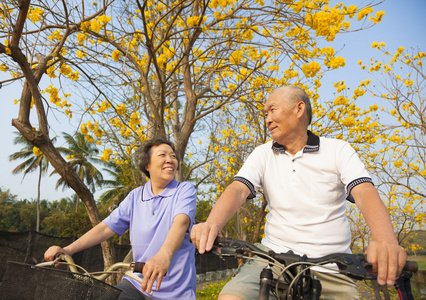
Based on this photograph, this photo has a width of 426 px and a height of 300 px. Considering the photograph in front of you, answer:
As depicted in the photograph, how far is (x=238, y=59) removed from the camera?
5.54 m

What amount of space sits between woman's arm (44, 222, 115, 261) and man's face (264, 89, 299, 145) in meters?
1.47

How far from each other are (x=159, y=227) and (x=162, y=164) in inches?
23.2

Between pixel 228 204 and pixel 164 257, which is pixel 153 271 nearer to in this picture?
pixel 164 257

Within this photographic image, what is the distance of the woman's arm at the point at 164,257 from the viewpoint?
1.73m

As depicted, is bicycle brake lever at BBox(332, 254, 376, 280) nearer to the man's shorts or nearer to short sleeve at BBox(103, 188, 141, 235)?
the man's shorts

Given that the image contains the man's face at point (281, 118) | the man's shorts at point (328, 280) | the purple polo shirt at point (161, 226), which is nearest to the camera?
the man's shorts at point (328, 280)

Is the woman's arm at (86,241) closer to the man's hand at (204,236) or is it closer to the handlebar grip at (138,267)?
the handlebar grip at (138,267)

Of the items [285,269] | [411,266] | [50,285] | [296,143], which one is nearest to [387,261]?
[411,266]

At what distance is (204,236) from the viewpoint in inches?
57.4

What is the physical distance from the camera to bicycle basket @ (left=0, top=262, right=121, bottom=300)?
5.46 ft

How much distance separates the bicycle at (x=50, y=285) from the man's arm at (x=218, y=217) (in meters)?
0.54

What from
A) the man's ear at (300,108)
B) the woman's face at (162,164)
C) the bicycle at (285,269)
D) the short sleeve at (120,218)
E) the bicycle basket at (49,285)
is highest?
the man's ear at (300,108)

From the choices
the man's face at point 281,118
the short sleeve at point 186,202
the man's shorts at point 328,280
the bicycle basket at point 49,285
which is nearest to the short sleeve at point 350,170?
the man's face at point 281,118

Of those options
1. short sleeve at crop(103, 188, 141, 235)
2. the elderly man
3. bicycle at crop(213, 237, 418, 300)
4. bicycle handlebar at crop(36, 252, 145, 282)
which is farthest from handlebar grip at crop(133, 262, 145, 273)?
short sleeve at crop(103, 188, 141, 235)
